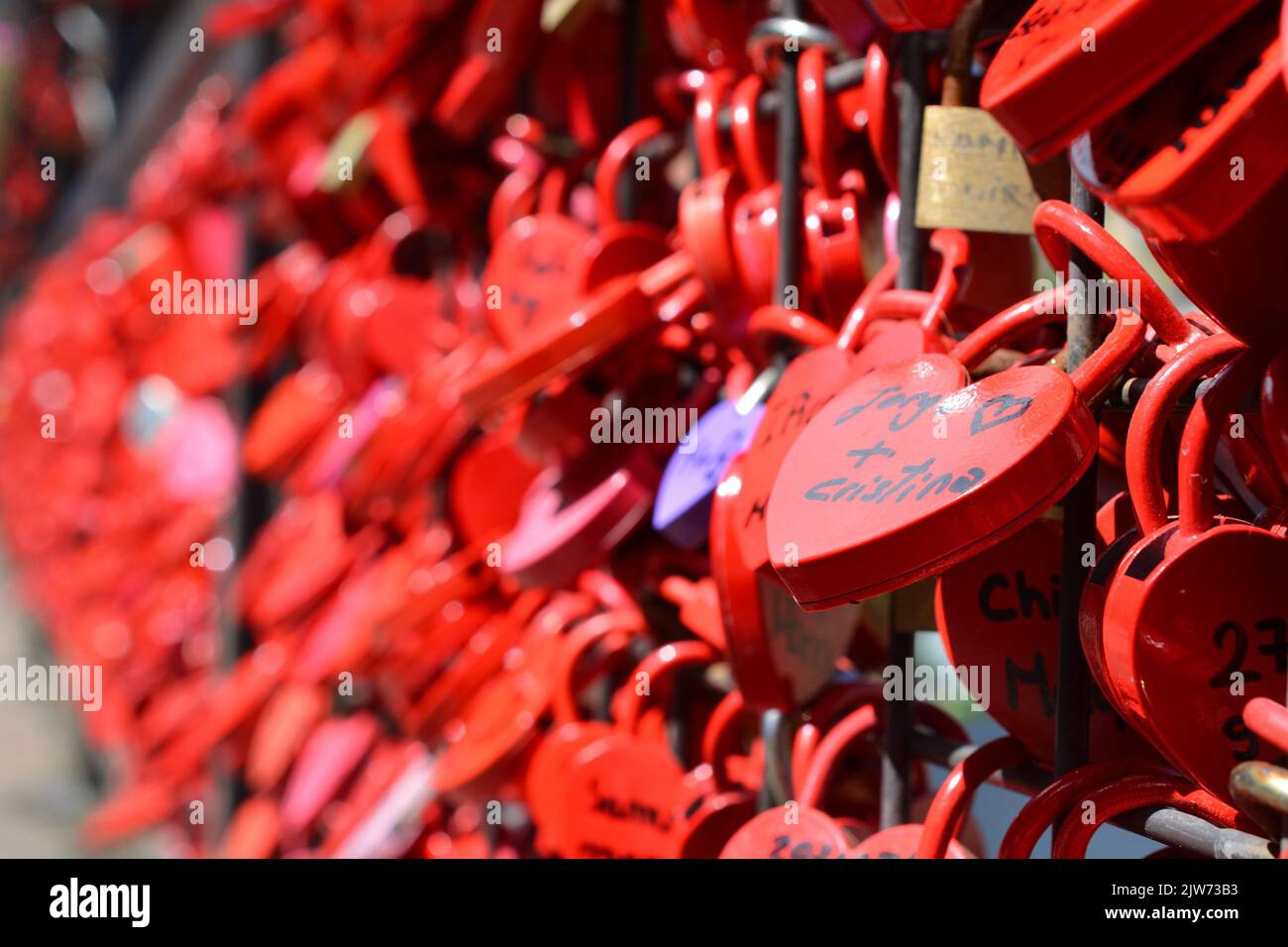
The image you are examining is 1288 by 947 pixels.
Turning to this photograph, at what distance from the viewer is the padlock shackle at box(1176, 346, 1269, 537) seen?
1.08 feet

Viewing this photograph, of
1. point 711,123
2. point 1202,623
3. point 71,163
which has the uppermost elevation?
point 71,163

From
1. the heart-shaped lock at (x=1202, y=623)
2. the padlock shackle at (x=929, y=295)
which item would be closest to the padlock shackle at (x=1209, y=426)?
the heart-shaped lock at (x=1202, y=623)

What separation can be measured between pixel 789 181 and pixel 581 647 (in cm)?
28

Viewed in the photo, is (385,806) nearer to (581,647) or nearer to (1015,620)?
(581,647)

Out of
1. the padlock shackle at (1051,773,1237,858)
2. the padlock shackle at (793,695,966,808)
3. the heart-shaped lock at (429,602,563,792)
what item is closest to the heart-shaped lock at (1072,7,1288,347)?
the padlock shackle at (1051,773,1237,858)

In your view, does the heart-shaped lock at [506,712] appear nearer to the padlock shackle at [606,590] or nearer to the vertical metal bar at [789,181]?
the padlock shackle at [606,590]

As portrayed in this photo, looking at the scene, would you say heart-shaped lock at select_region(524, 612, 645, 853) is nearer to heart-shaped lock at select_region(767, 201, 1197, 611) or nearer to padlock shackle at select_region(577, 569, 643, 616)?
padlock shackle at select_region(577, 569, 643, 616)

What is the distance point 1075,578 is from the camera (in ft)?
1.26

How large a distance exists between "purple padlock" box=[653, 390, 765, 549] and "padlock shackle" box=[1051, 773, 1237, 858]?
221 millimetres

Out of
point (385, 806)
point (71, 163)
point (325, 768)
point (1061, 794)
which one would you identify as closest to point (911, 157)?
point (1061, 794)

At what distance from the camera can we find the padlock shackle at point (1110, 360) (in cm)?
36
